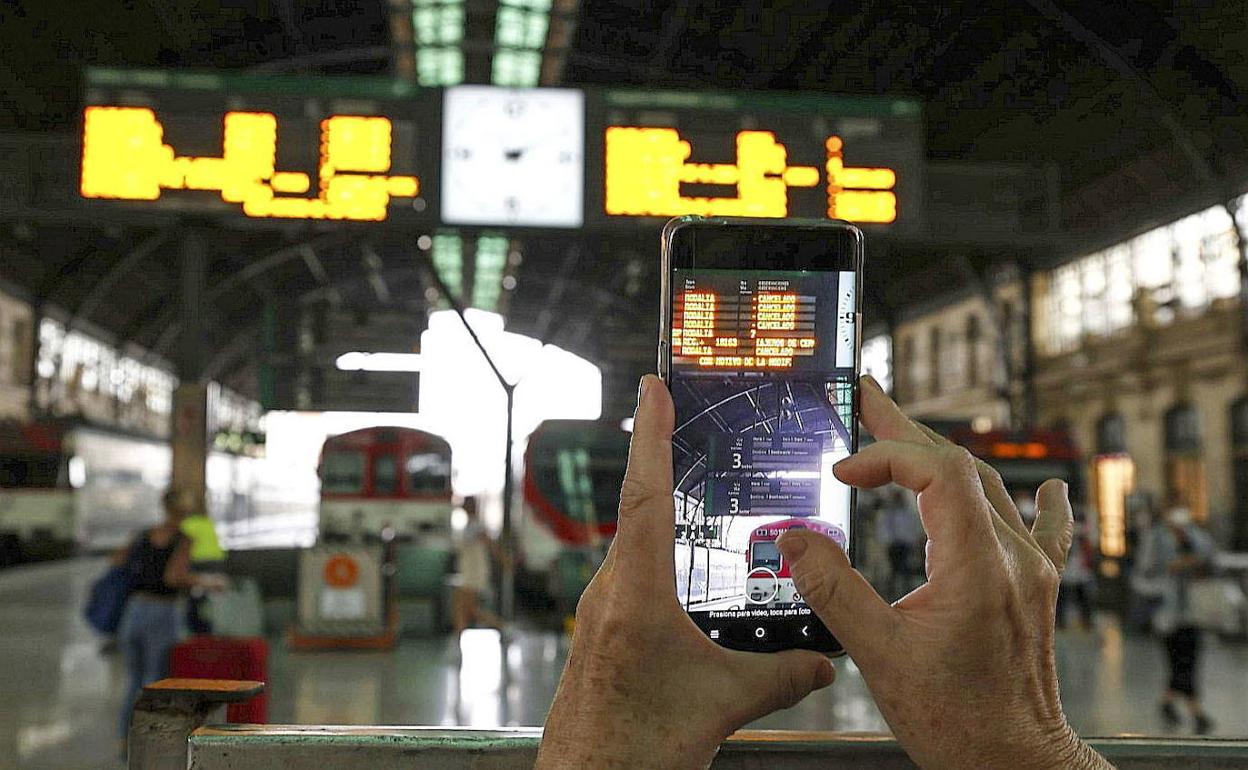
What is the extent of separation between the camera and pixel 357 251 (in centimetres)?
3581

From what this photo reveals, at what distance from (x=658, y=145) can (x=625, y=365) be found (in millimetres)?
3006

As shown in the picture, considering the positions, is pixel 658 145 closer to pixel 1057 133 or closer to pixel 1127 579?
pixel 1127 579

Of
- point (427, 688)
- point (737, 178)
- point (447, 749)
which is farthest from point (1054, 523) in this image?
point (427, 688)

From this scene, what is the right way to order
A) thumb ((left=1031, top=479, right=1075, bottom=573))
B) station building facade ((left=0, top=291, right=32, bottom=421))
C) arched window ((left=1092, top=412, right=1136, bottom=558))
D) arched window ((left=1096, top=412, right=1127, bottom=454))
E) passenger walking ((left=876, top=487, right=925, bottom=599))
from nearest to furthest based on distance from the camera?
thumb ((left=1031, top=479, right=1075, bottom=573)), passenger walking ((left=876, top=487, right=925, bottom=599)), arched window ((left=1092, top=412, right=1136, bottom=558)), arched window ((left=1096, top=412, right=1127, bottom=454)), station building facade ((left=0, top=291, right=32, bottom=421))

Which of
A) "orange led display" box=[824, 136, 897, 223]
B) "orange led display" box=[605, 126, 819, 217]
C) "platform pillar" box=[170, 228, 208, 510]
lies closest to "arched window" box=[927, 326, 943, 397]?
"platform pillar" box=[170, 228, 208, 510]

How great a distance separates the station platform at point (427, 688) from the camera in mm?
9430

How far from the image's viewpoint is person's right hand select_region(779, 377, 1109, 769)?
1.09 m

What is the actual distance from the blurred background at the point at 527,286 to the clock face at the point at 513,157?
1.0 inches

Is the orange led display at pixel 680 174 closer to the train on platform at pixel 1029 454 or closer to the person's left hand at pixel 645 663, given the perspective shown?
the person's left hand at pixel 645 663

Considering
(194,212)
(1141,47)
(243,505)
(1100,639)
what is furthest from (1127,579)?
(243,505)

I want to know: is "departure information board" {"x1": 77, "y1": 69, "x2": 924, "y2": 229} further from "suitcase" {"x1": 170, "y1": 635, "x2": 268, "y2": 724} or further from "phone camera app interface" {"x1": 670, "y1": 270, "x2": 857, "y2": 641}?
"phone camera app interface" {"x1": 670, "y1": 270, "x2": 857, "y2": 641}

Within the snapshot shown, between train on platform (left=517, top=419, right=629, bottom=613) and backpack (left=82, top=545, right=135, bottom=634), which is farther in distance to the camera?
train on platform (left=517, top=419, right=629, bottom=613)

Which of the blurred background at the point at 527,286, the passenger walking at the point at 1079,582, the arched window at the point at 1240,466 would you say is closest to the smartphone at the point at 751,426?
the blurred background at the point at 527,286

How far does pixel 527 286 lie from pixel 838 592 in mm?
36225
